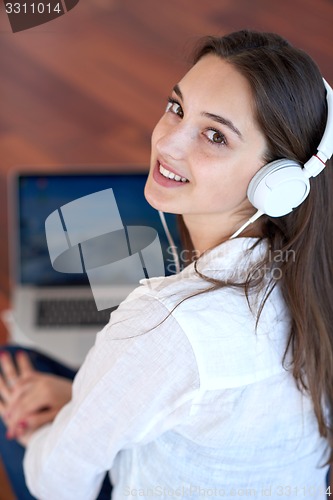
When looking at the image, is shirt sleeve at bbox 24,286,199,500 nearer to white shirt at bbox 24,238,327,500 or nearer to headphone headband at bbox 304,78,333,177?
white shirt at bbox 24,238,327,500

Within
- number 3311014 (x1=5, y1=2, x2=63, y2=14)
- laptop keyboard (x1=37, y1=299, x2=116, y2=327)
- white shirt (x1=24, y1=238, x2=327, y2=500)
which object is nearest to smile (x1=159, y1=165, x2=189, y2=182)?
white shirt (x1=24, y1=238, x2=327, y2=500)

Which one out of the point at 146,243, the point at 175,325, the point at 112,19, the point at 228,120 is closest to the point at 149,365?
the point at 175,325

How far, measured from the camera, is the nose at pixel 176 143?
85cm

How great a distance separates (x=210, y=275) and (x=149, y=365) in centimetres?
14

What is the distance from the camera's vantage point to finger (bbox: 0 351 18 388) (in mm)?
1309

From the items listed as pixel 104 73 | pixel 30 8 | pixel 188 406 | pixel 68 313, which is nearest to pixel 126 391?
pixel 188 406

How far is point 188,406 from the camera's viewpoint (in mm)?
855

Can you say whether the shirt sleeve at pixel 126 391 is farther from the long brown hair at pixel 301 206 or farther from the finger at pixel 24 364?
the finger at pixel 24 364

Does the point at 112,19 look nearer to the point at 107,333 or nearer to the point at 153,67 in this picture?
the point at 153,67

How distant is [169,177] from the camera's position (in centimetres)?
88

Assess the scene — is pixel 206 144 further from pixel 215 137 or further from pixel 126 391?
pixel 126 391

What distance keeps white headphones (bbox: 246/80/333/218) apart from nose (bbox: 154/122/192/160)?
10 cm

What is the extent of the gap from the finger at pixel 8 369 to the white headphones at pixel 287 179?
67 cm

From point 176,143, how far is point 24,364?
0.65 m
